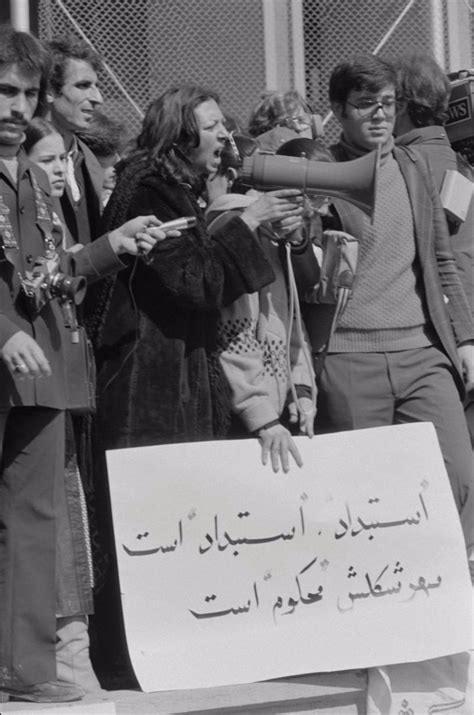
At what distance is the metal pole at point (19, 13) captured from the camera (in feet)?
20.2

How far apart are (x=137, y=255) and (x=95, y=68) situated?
1.57 m

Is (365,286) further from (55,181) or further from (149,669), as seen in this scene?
(149,669)

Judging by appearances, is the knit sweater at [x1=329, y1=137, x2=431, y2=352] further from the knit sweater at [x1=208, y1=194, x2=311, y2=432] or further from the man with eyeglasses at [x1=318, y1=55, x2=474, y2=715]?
the knit sweater at [x1=208, y1=194, x2=311, y2=432]

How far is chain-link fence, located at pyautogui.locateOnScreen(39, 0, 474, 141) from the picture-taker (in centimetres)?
700

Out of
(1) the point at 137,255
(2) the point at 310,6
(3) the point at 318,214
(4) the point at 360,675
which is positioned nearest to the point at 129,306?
(1) the point at 137,255

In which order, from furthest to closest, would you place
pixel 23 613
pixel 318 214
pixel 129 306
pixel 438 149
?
pixel 438 149, pixel 318 214, pixel 129 306, pixel 23 613

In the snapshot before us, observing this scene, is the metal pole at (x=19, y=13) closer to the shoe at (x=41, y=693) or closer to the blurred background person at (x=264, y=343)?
the blurred background person at (x=264, y=343)

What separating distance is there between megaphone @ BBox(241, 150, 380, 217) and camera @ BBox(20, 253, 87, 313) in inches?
28.3

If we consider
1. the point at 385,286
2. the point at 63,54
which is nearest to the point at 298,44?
the point at 63,54

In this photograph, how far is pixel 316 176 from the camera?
185 inches

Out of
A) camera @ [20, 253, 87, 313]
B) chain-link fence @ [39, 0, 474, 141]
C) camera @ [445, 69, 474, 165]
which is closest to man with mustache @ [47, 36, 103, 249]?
camera @ [20, 253, 87, 313]

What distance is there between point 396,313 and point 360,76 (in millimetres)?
809

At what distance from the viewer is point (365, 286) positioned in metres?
5.11

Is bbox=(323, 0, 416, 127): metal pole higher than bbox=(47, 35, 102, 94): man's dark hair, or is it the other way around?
bbox=(47, 35, 102, 94): man's dark hair
